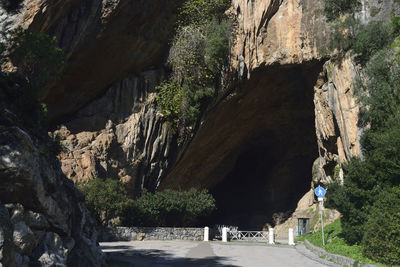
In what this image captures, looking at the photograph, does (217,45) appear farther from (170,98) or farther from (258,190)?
(258,190)

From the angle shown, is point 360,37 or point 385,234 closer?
point 385,234

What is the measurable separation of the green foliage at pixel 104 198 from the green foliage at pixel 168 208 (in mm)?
1129

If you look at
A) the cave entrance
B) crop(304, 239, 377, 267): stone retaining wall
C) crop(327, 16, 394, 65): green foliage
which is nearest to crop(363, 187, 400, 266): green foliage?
crop(304, 239, 377, 267): stone retaining wall

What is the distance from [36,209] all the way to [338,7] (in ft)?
66.9

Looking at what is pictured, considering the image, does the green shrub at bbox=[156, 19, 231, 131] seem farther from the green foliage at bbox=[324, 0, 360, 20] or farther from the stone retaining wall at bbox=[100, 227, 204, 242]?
the stone retaining wall at bbox=[100, 227, 204, 242]

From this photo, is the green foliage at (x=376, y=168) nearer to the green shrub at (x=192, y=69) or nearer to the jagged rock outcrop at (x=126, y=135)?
the green shrub at (x=192, y=69)

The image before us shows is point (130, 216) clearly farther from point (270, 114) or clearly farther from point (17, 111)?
point (270, 114)

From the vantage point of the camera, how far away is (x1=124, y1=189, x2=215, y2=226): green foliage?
2212 centimetres

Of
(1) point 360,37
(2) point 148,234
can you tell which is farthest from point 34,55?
(1) point 360,37

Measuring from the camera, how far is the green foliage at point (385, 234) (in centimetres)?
945

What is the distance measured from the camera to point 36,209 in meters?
7.96

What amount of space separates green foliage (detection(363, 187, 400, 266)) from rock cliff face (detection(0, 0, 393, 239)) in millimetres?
8207

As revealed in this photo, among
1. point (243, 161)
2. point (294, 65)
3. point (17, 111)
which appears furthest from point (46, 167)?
point (243, 161)

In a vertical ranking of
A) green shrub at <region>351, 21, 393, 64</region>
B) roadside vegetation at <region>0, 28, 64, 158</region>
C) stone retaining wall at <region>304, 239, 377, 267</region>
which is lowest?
stone retaining wall at <region>304, 239, 377, 267</region>
